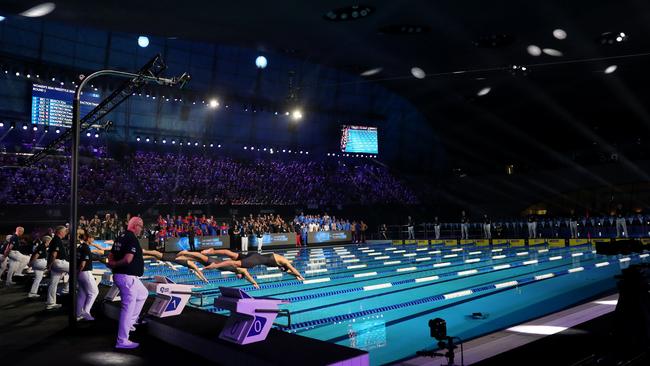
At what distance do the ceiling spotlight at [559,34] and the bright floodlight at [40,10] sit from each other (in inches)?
683

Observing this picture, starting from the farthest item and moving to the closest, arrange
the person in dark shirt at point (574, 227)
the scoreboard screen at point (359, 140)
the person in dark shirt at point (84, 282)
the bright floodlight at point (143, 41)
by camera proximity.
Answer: the scoreboard screen at point (359, 140), the bright floodlight at point (143, 41), the person in dark shirt at point (574, 227), the person in dark shirt at point (84, 282)

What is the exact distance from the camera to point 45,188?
18531 millimetres

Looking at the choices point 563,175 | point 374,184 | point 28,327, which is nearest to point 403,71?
point 374,184

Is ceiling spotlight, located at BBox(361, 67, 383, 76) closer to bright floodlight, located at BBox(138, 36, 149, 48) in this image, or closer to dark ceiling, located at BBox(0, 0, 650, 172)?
dark ceiling, located at BBox(0, 0, 650, 172)

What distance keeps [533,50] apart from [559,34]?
2173 millimetres

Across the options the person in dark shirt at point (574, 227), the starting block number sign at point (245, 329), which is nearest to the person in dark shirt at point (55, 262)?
the starting block number sign at point (245, 329)

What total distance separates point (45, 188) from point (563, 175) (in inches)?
1136

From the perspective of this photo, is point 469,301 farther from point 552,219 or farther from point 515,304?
point 552,219

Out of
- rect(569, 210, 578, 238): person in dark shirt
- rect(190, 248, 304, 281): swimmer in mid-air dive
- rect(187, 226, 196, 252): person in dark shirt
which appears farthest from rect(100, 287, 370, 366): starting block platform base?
rect(569, 210, 578, 238): person in dark shirt

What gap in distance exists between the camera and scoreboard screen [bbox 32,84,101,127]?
782 inches

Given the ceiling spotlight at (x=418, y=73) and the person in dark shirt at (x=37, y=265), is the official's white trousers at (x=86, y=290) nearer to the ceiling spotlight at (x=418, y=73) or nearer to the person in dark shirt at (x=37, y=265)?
the person in dark shirt at (x=37, y=265)

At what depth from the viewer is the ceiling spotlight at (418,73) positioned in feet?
75.8

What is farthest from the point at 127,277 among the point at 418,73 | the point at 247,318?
the point at 418,73

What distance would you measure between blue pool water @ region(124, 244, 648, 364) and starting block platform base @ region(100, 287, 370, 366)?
2.99ft
